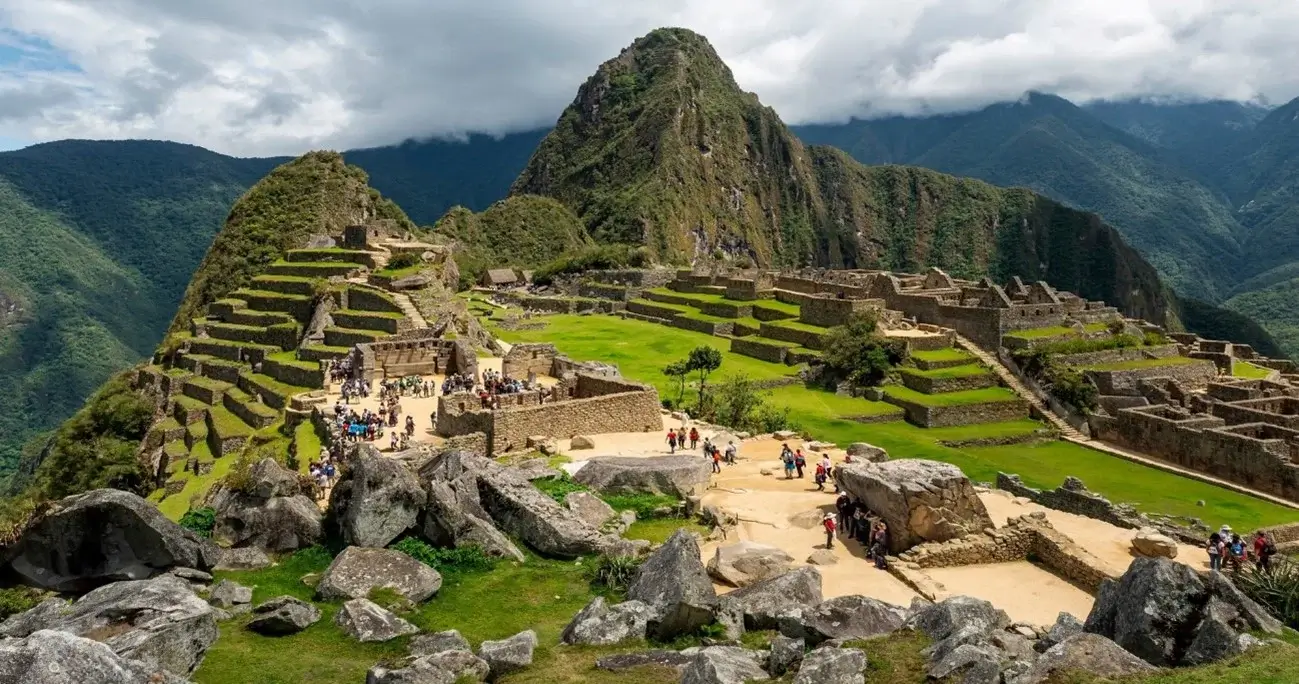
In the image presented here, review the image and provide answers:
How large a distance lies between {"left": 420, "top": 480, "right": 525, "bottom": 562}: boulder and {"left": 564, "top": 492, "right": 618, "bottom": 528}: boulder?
1774 millimetres

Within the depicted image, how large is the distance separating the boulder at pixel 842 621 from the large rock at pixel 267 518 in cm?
773

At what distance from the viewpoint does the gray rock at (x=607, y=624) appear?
991 cm

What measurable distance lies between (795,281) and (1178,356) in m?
27.3

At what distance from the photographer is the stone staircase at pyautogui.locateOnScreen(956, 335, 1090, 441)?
40.1 meters

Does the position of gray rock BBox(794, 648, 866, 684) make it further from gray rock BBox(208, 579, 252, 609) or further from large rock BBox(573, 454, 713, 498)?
large rock BBox(573, 454, 713, 498)

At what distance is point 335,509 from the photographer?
13984mm

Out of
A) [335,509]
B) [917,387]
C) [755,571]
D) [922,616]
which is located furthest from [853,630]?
[917,387]

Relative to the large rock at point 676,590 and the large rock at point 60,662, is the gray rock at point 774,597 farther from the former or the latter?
the large rock at point 60,662

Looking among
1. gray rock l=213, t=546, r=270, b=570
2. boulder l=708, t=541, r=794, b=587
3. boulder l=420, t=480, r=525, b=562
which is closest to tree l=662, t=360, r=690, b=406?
boulder l=708, t=541, r=794, b=587

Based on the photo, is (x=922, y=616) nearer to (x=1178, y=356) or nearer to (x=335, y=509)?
(x=335, y=509)

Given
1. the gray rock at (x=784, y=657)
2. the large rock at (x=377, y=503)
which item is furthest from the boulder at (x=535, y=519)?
the gray rock at (x=784, y=657)

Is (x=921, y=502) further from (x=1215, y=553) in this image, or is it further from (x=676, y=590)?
(x=676, y=590)

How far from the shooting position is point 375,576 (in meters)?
11.8

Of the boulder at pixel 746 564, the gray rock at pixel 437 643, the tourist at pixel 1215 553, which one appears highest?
the gray rock at pixel 437 643
